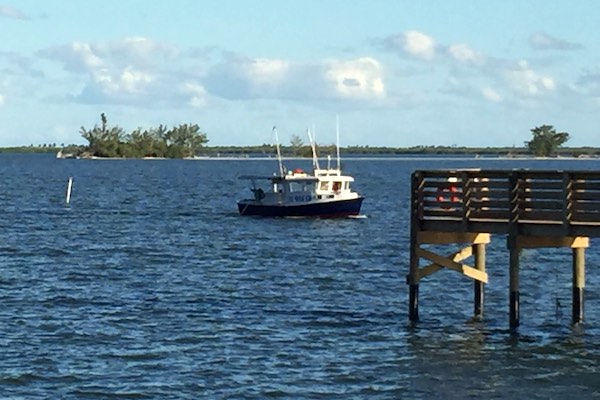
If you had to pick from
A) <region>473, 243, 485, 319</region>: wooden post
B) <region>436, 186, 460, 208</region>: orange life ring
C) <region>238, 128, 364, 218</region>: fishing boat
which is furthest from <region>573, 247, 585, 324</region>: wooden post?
<region>238, 128, 364, 218</region>: fishing boat

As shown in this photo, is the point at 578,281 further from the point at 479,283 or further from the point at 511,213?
the point at 479,283

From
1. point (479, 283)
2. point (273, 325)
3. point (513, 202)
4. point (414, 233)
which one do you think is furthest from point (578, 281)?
point (273, 325)

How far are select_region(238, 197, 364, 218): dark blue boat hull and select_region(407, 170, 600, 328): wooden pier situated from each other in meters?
36.5

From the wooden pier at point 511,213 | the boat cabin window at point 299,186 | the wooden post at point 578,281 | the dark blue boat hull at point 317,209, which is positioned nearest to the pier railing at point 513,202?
the wooden pier at point 511,213

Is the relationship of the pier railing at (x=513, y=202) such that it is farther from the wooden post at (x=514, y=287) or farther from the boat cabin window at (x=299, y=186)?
the boat cabin window at (x=299, y=186)

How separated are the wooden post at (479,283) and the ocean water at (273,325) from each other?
375mm

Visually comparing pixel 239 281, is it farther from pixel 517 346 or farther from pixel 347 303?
pixel 517 346

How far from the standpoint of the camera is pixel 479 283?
104 ft

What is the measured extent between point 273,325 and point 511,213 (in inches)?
217

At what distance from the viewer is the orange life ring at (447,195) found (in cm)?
2980

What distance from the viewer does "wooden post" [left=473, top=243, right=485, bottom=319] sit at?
31234mm

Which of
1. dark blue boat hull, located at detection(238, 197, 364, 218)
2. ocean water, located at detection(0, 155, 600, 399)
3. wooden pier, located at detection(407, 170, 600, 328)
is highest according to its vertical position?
wooden pier, located at detection(407, 170, 600, 328)

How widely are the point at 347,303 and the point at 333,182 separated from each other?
32.8 meters

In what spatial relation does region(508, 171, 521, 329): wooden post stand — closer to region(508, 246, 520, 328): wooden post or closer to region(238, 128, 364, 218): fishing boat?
region(508, 246, 520, 328): wooden post
